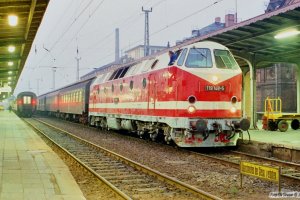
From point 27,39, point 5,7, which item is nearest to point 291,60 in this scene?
point 27,39

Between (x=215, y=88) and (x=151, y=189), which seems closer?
(x=151, y=189)

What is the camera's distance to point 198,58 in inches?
548

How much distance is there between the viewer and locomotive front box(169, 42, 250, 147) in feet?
43.7

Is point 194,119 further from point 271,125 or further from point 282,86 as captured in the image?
point 282,86

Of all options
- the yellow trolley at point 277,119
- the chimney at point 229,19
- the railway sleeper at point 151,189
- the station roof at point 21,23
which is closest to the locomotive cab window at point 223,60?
the station roof at point 21,23

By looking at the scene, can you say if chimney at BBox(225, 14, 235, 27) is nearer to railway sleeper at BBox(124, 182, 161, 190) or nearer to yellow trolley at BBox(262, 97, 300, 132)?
yellow trolley at BBox(262, 97, 300, 132)

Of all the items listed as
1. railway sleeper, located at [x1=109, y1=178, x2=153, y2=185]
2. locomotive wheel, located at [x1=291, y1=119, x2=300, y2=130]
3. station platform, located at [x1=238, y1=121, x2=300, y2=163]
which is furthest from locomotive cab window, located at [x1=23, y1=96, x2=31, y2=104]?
railway sleeper, located at [x1=109, y1=178, x2=153, y2=185]

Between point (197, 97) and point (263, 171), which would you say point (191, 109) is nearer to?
point (197, 97)

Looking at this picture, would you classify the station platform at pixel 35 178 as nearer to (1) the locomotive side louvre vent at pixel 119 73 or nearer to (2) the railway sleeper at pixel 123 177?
(2) the railway sleeper at pixel 123 177

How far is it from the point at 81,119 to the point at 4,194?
964 inches

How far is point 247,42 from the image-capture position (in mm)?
18062

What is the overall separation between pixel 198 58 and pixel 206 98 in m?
1.42

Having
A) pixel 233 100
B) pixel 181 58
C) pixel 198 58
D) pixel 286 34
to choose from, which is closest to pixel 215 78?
pixel 198 58

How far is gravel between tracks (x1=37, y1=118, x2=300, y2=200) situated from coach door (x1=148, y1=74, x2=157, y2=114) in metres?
1.52
